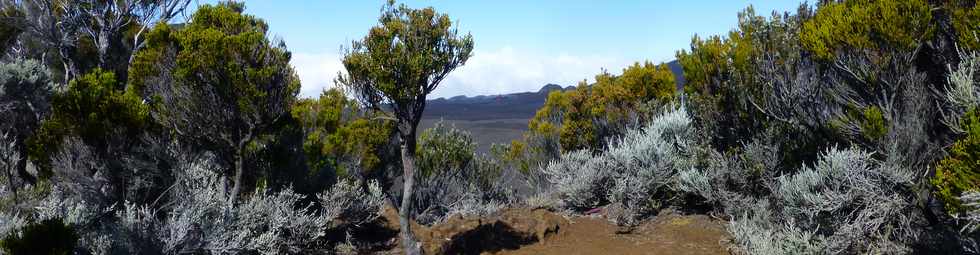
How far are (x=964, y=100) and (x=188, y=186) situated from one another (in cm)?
708

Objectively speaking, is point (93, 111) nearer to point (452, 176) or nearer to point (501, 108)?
point (452, 176)

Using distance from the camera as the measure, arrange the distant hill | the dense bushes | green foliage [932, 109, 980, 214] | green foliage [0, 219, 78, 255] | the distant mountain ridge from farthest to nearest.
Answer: the distant mountain ridge → the distant hill → the dense bushes → green foliage [0, 219, 78, 255] → green foliage [932, 109, 980, 214]

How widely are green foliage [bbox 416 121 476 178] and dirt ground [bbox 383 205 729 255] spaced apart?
311cm

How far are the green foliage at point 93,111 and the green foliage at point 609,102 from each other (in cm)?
769

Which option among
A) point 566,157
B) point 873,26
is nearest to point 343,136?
point 566,157

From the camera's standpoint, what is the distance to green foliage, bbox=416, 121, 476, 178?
1097cm

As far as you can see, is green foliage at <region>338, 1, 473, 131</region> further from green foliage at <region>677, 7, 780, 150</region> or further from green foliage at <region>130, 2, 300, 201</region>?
green foliage at <region>677, 7, 780, 150</region>

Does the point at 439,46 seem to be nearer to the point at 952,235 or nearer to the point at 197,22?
the point at 197,22

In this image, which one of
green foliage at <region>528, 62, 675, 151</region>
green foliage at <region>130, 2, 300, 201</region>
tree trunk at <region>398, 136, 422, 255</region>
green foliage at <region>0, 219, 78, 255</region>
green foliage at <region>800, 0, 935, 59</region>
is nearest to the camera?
green foliage at <region>0, 219, 78, 255</region>

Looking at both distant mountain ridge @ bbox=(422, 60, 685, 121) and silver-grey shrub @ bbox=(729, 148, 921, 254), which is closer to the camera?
silver-grey shrub @ bbox=(729, 148, 921, 254)

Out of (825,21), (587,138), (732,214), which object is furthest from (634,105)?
(825,21)

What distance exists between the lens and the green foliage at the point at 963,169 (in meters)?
3.91

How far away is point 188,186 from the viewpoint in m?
6.67

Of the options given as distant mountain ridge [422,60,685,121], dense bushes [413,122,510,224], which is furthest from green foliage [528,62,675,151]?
distant mountain ridge [422,60,685,121]
